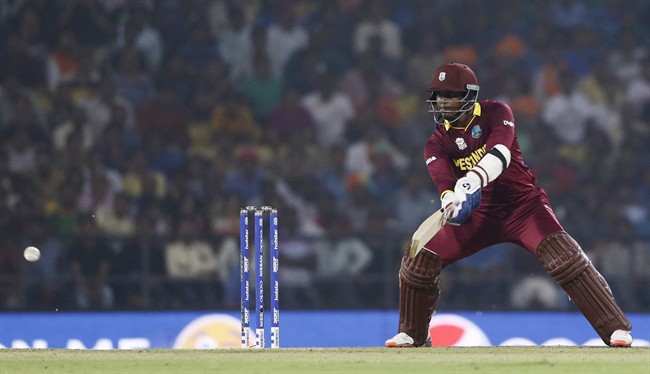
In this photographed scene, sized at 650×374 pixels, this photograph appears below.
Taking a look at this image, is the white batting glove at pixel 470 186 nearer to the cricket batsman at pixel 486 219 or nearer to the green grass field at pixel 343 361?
the cricket batsman at pixel 486 219

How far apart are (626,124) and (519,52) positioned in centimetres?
139

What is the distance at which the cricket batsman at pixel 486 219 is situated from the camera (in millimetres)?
6750

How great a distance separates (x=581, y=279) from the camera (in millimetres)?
6754

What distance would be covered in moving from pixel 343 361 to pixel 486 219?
1389mm

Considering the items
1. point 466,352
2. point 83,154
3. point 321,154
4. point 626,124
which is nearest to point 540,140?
point 626,124

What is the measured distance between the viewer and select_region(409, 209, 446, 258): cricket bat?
22.4 ft

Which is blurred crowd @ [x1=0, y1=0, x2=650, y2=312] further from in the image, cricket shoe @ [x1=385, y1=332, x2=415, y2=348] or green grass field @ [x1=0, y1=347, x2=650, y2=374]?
green grass field @ [x1=0, y1=347, x2=650, y2=374]

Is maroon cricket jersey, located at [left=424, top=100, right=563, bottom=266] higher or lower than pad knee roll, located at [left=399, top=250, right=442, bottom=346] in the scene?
higher

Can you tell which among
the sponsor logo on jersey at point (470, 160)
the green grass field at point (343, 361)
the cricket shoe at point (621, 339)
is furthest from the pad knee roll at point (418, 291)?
the cricket shoe at point (621, 339)

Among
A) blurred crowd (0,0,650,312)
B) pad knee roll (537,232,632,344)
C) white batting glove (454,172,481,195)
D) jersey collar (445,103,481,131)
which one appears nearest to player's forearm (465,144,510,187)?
white batting glove (454,172,481,195)

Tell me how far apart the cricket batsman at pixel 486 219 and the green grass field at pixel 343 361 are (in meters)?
0.30

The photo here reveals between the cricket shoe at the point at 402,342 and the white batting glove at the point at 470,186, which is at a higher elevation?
the white batting glove at the point at 470,186

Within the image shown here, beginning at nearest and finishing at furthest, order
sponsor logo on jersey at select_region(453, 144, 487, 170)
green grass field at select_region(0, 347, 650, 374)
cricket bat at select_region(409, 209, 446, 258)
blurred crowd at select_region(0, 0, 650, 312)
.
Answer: green grass field at select_region(0, 347, 650, 374), cricket bat at select_region(409, 209, 446, 258), sponsor logo on jersey at select_region(453, 144, 487, 170), blurred crowd at select_region(0, 0, 650, 312)

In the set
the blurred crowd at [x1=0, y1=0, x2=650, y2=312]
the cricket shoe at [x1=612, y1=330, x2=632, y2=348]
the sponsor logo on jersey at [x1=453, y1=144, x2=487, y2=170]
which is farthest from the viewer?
the blurred crowd at [x1=0, y1=0, x2=650, y2=312]
